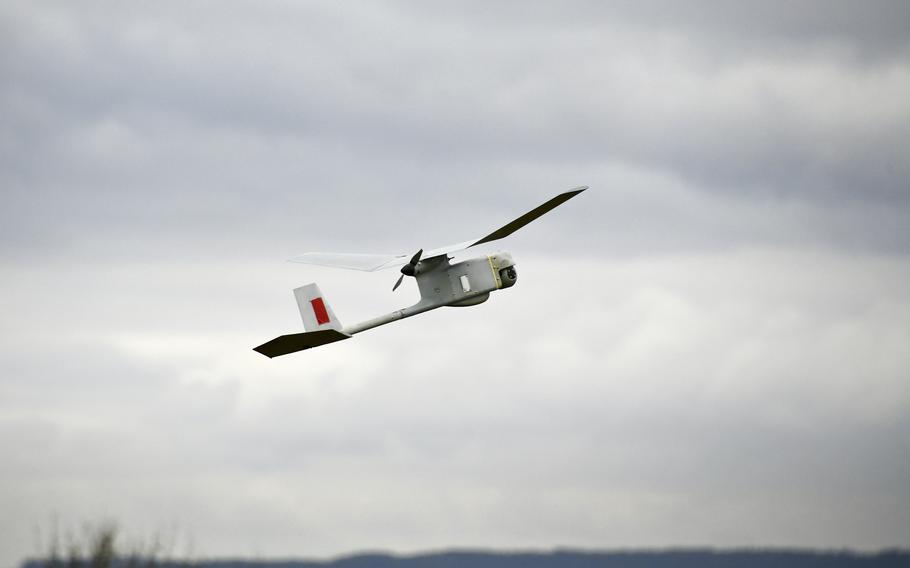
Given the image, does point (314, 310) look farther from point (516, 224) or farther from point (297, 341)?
point (516, 224)

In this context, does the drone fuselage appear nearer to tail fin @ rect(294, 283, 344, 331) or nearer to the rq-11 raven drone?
the rq-11 raven drone

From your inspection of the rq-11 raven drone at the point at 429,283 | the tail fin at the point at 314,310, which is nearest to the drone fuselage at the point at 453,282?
the rq-11 raven drone at the point at 429,283

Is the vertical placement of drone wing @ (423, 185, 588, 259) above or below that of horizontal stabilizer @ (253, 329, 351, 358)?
above

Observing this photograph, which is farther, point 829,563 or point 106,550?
point 829,563

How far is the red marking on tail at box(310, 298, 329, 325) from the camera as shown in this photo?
5809 centimetres

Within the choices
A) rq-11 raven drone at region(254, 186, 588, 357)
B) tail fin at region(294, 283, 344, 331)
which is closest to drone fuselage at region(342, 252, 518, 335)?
rq-11 raven drone at region(254, 186, 588, 357)

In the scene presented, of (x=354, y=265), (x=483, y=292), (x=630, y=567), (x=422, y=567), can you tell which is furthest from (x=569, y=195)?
(x=422, y=567)

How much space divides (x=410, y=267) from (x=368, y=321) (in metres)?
2.89

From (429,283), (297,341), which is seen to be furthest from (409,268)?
(297,341)

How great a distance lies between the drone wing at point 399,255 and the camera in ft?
180

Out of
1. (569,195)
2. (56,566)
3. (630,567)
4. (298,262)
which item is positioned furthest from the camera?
(630,567)

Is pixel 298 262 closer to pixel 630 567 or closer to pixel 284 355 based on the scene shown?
pixel 284 355

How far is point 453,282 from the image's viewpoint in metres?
59.2

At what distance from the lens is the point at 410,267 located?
191ft
